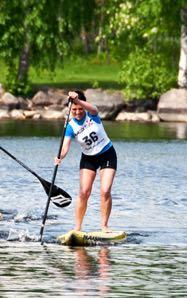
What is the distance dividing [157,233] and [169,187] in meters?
9.17

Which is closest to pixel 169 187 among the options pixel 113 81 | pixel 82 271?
pixel 82 271

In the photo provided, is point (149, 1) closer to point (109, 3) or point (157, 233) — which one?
point (109, 3)

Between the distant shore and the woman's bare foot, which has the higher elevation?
the woman's bare foot

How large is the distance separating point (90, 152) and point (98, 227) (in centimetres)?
210

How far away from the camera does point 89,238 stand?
20844mm

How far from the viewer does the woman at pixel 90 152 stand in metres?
21.0

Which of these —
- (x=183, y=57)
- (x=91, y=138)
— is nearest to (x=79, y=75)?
(x=183, y=57)

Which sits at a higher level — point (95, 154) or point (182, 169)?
point (95, 154)

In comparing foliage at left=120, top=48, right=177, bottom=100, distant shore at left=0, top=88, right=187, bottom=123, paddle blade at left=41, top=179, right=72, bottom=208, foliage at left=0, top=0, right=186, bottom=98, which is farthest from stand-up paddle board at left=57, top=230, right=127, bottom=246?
foliage at left=0, top=0, right=186, bottom=98

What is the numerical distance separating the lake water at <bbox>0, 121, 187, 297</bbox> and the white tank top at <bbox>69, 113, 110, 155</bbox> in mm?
1370

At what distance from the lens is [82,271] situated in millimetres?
17641

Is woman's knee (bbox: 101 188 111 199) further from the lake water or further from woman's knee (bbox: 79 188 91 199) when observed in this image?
the lake water

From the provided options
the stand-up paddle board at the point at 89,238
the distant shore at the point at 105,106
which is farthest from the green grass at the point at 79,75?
the stand-up paddle board at the point at 89,238

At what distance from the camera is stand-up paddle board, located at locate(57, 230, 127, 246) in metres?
20.7
